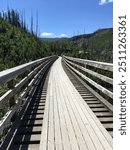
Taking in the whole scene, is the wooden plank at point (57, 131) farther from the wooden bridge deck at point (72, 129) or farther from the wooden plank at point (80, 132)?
the wooden plank at point (80, 132)

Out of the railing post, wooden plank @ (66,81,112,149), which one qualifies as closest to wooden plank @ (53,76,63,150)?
wooden plank @ (66,81,112,149)

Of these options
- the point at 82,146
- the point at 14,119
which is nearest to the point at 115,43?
the point at 82,146

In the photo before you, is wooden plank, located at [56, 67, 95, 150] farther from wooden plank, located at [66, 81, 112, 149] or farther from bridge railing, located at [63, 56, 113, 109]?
bridge railing, located at [63, 56, 113, 109]

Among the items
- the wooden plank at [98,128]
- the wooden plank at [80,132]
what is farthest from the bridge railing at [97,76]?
the wooden plank at [80,132]

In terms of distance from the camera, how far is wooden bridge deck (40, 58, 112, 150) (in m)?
4.60

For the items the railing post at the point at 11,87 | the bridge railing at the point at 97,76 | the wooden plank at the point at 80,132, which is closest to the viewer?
the wooden plank at the point at 80,132

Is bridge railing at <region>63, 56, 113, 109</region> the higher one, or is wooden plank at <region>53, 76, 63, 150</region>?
bridge railing at <region>63, 56, 113, 109</region>

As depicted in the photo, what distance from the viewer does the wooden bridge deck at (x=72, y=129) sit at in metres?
4.60

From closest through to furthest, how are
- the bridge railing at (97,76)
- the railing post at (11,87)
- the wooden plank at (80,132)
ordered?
the wooden plank at (80,132)
the railing post at (11,87)
the bridge railing at (97,76)

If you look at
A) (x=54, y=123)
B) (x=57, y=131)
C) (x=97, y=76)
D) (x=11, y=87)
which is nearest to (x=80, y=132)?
(x=57, y=131)

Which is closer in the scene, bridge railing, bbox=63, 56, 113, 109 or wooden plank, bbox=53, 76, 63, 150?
wooden plank, bbox=53, 76, 63, 150

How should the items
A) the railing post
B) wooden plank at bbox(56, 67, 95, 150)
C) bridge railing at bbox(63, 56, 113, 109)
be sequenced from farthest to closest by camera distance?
bridge railing at bbox(63, 56, 113, 109), the railing post, wooden plank at bbox(56, 67, 95, 150)

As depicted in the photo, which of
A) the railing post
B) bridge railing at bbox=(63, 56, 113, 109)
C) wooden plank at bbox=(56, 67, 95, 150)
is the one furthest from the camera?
bridge railing at bbox=(63, 56, 113, 109)

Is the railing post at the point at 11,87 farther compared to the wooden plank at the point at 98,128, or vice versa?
the railing post at the point at 11,87
